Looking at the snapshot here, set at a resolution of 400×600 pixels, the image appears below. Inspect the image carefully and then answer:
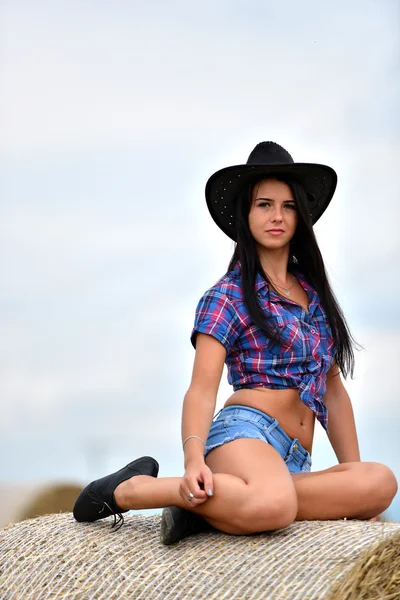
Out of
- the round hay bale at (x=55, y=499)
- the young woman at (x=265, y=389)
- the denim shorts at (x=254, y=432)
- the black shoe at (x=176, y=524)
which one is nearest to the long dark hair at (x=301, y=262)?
the young woman at (x=265, y=389)

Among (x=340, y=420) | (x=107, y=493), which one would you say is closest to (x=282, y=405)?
(x=340, y=420)

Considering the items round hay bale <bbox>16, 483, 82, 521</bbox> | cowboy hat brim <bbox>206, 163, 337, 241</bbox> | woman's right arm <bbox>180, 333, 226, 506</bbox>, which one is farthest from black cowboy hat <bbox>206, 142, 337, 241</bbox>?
round hay bale <bbox>16, 483, 82, 521</bbox>

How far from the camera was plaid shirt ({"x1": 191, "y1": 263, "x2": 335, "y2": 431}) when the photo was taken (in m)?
3.36

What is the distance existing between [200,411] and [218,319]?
360 millimetres

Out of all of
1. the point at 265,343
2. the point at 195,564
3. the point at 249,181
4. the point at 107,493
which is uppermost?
the point at 249,181

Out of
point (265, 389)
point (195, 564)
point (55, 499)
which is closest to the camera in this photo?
point (195, 564)

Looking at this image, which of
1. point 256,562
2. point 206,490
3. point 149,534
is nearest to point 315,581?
point 256,562

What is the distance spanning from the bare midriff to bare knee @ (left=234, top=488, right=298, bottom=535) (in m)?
0.41

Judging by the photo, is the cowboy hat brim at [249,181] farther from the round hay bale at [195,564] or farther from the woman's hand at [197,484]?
the round hay bale at [195,564]

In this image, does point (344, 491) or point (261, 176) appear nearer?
point (344, 491)

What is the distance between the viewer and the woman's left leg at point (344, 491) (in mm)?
3176

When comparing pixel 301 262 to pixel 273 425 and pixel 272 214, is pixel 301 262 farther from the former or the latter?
pixel 273 425

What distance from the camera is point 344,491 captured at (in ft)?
10.5

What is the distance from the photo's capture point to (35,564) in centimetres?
322
